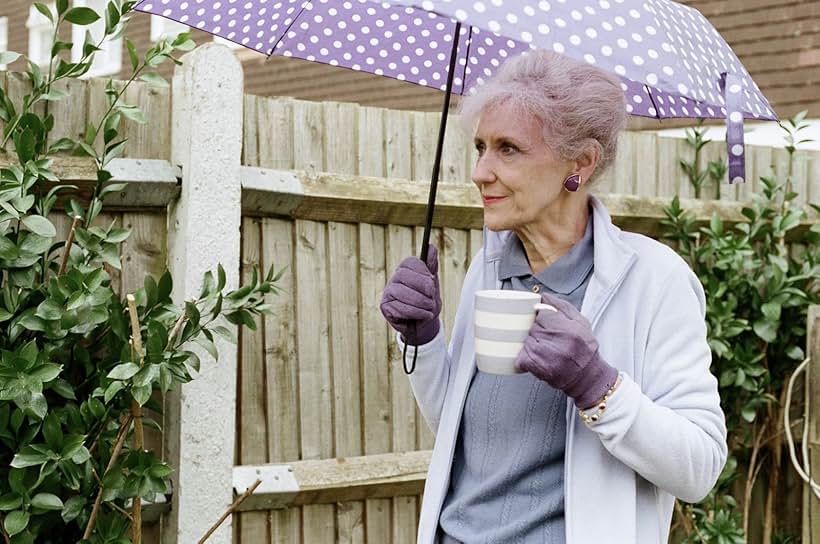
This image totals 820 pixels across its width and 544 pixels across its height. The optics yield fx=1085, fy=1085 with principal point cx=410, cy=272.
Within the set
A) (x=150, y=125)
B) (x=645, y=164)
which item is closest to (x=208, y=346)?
(x=150, y=125)

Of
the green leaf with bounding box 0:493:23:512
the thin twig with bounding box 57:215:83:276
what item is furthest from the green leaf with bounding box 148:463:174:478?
the thin twig with bounding box 57:215:83:276

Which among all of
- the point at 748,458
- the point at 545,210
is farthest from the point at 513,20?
the point at 748,458

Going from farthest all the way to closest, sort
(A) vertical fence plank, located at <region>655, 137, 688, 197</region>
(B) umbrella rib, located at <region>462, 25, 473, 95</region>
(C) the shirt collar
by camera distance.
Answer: (A) vertical fence plank, located at <region>655, 137, 688, 197</region> → (B) umbrella rib, located at <region>462, 25, 473, 95</region> → (C) the shirt collar

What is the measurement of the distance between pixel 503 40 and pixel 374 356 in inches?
55.6

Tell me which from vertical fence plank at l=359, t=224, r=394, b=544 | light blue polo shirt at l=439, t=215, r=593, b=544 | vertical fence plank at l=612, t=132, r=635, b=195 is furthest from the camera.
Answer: vertical fence plank at l=612, t=132, r=635, b=195

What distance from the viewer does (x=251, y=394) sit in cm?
354

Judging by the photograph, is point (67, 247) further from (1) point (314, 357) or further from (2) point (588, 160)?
(2) point (588, 160)

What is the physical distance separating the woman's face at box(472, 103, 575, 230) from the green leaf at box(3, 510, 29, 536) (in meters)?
1.50

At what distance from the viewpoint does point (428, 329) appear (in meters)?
2.24

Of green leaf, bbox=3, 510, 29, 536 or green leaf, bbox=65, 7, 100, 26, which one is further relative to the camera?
green leaf, bbox=65, 7, 100, 26

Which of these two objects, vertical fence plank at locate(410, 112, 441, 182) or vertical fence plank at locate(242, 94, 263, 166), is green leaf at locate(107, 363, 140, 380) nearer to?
vertical fence plank at locate(242, 94, 263, 166)

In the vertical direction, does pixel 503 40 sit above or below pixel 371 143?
above

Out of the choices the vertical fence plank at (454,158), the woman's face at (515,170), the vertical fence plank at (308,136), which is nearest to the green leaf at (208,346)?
the vertical fence plank at (308,136)

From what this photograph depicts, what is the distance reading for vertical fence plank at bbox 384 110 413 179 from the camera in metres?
3.89
